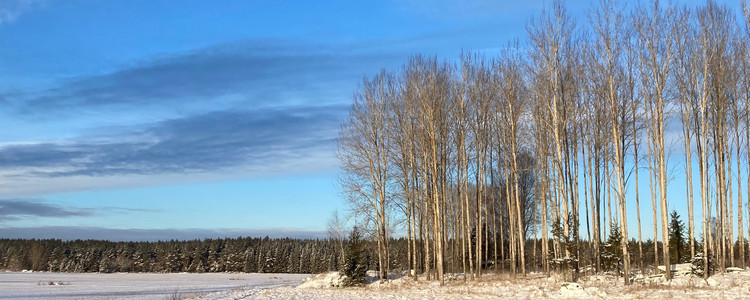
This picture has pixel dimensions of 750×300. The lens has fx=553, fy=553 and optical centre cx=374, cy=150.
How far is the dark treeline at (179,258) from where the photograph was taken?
9281 centimetres

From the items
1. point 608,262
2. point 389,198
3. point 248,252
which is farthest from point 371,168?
point 248,252

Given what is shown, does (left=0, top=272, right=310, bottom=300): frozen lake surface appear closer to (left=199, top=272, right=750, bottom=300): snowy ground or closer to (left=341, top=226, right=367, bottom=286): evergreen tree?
(left=341, top=226, right=367, bottom=286): evergreen tree

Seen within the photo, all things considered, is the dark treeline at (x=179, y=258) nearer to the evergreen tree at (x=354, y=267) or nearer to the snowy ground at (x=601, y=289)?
the evergreen tree at (x=354, y=267)

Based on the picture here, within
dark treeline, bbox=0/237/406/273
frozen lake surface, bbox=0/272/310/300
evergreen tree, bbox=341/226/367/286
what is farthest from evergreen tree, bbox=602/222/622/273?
dark treeline, bbox=0/237/406/273

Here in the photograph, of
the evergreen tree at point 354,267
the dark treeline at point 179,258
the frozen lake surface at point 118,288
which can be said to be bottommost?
the dark treeline at point 179,258

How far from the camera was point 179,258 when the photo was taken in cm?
10088

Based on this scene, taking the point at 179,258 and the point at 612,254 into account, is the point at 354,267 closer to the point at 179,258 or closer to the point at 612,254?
the point at 612,254

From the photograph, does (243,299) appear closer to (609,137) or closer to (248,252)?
(609,137)

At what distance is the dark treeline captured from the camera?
92812 mm

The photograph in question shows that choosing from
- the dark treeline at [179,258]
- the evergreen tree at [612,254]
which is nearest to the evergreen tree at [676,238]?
the evergreen tree at [612,254]

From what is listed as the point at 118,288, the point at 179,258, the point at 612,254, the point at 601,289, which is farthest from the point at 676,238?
the point at 179,258

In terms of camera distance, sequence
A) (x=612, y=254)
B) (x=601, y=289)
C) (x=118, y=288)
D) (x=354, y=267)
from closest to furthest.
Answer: (x=601, y=289)
(x=612, y=254)
(x=354, y=267)
(x=118, y=288)

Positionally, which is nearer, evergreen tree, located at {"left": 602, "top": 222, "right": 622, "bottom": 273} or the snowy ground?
the snowy ground

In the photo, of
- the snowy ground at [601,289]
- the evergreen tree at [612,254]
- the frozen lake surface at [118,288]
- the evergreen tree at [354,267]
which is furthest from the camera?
the frozen lake surface at [118,288]
